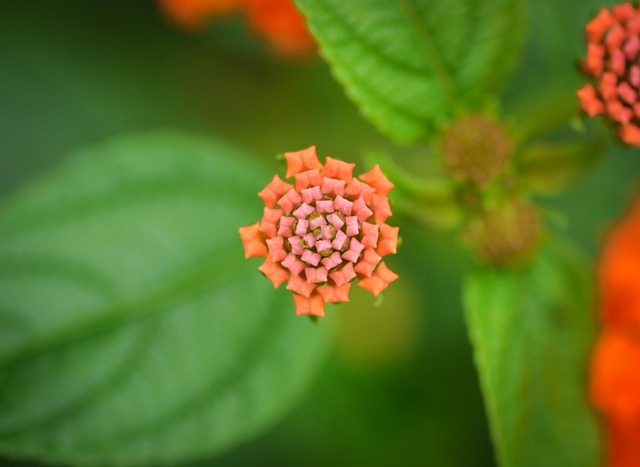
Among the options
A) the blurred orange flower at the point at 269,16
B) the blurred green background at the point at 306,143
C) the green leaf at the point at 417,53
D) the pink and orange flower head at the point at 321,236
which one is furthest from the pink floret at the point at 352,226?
the blurred green background at the point at 306,143

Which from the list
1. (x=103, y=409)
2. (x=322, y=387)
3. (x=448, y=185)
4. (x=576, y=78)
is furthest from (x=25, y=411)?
(x=576, y=78)

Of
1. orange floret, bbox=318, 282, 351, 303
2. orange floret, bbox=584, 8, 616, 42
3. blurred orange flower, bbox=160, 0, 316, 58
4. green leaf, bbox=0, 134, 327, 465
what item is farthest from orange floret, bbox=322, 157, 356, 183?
blurred orange flower, bbox=160, 0, 316, 58

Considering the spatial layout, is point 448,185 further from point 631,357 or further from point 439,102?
point 631,357

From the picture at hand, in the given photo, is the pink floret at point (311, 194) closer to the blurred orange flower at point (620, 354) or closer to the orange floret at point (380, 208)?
the orange floret at point (380, 208)

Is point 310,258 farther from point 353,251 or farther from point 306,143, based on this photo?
point 306,143

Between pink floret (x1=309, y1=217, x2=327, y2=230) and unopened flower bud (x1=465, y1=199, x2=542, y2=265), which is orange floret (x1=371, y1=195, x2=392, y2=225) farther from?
unopened flower bud (x1=465, y1=199, x2=542, y2=265)

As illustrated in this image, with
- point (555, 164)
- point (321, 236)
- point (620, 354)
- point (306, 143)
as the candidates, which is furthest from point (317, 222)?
point (306, 143)
